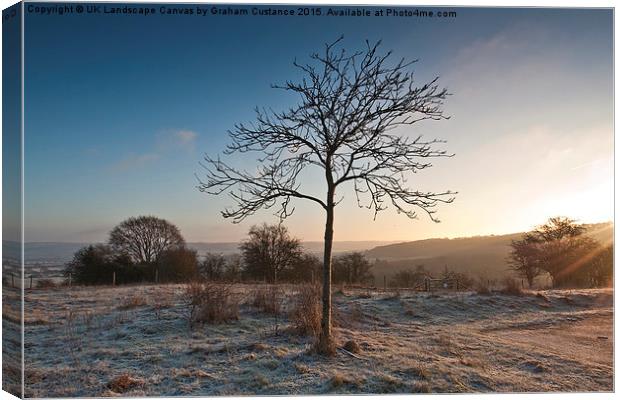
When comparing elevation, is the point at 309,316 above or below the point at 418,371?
above

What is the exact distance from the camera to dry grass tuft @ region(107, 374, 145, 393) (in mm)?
5887

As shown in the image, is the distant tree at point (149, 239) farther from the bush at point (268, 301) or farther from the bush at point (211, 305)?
the bush at point (211, 305)

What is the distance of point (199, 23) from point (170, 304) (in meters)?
7.53

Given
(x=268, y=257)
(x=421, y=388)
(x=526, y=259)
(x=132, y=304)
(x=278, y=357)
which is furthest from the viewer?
(x=526, y=259)

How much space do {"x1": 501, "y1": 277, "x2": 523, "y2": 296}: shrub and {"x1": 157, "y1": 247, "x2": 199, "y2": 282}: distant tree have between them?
15.9m

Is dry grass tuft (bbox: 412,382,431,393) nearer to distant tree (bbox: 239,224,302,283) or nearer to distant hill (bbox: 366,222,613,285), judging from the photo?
distant tree (bbox: 239,224,302,283)

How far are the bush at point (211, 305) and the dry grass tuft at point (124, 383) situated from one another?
3188mm

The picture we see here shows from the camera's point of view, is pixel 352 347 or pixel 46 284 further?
pixel 46 284

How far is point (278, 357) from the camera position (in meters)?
6.89

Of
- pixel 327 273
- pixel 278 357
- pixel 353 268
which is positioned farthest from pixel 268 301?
pixel 353 268

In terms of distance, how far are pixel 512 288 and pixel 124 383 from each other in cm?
1460

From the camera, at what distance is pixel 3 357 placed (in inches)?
234

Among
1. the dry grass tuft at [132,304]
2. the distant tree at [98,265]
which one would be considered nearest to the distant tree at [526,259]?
the distant tree at [98,265]

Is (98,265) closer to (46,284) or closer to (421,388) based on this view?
(46,284)
